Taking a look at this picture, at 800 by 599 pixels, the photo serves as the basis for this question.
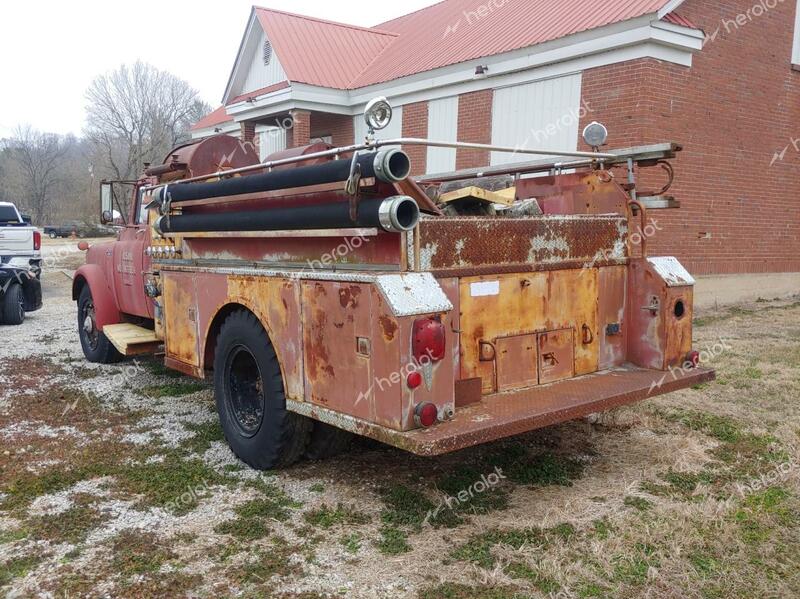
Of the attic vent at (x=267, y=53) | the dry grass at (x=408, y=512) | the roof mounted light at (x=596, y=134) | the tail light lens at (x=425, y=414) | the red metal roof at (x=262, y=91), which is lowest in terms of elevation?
the dry grass at (x=408, y=512)

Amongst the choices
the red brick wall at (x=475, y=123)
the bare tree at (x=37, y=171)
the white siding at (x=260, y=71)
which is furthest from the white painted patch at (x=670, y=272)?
the bare tree at (x=37, y=171)

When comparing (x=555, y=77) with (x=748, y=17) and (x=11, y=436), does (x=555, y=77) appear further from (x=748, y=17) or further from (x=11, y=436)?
(x=11, y=436)

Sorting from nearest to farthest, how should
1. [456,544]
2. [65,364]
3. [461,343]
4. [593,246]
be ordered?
[456,544]
[461,343]
[593,246]
[65,364]

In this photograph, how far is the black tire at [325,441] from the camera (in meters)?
4.36

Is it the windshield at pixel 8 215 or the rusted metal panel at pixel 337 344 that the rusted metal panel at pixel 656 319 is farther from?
the windshield at pixel 8 215

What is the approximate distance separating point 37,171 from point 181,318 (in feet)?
220

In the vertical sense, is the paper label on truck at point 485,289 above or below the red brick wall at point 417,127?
below

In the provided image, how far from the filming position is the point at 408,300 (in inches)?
129

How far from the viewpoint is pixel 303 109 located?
15.3 meters

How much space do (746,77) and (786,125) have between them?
60.6 inches

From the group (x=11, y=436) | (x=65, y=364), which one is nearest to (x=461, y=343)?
(x=11, y=436)

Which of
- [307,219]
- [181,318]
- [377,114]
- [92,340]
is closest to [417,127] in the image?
[92,340]

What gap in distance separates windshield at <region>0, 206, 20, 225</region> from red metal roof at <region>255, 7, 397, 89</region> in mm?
6265

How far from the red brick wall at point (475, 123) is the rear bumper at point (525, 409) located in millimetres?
8359
